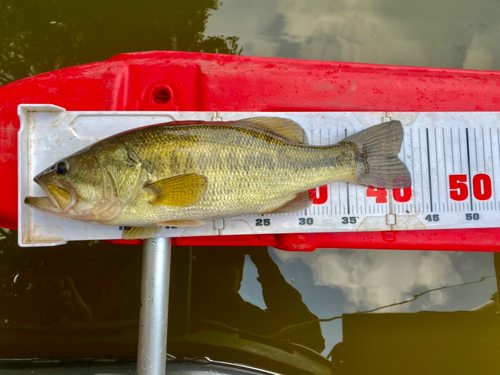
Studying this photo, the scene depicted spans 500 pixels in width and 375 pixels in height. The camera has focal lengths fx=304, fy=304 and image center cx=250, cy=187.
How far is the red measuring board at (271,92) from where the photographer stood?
1.97 meters

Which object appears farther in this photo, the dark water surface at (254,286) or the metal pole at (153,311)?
the dark water surface at (254,286)

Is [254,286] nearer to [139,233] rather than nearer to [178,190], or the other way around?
[139,233]

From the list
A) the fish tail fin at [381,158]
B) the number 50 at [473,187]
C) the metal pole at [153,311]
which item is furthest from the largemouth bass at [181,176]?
the number 50 at [473,187]

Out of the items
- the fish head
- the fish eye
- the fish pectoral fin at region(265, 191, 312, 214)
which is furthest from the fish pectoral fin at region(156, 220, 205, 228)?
the fish eye

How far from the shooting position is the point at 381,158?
1.94 metres

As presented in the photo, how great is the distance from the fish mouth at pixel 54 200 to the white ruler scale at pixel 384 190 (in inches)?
11.7

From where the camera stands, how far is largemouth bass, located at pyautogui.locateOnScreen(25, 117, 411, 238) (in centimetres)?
161

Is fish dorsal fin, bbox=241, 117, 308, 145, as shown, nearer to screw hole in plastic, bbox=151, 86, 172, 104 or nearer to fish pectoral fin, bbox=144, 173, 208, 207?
fish pectoral fin, bbox=144, 173, 208, 207

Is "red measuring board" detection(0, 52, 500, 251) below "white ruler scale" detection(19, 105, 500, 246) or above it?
above

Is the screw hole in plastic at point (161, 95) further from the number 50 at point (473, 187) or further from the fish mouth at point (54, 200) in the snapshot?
the number 50 at point (473, 187)

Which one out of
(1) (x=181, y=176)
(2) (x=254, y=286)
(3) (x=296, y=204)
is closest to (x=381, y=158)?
(3) (x=296, y=204)

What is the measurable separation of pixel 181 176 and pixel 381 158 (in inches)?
49.4

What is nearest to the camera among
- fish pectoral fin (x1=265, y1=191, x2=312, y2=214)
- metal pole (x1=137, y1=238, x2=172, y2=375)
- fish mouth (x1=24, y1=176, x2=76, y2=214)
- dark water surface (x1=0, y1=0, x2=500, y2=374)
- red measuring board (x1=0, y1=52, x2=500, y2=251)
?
fish mouth (x1=24, y1=176, x2=76, y2=214)

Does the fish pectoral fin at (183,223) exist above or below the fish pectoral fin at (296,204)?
below
